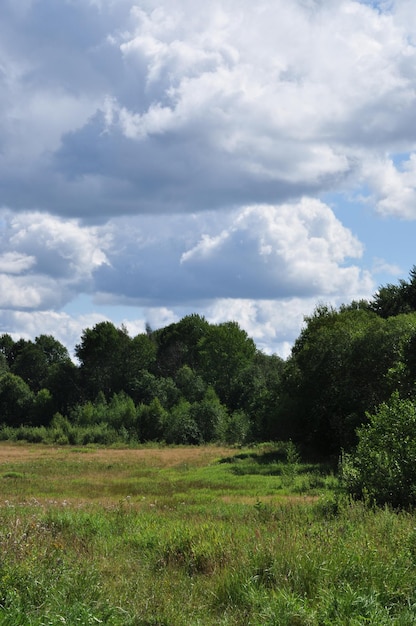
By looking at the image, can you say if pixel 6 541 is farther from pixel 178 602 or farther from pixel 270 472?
pixel 270 472

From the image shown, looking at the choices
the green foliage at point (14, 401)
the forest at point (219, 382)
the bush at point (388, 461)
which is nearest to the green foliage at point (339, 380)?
the forest at point (219, 382)

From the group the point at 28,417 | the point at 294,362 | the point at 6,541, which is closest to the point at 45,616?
the point at 6,541

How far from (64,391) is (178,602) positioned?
84.8m

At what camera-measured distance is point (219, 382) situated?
266 ft

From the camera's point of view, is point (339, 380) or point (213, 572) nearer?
point (213, 572)

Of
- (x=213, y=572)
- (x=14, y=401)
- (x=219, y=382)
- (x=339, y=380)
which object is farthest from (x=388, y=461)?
(x=14, y=401)

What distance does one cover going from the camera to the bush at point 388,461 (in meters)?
12.9

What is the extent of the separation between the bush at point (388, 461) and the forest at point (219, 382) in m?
1.13

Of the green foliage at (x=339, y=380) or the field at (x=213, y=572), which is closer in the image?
the field at (x=213, y=572)

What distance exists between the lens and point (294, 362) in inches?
1662

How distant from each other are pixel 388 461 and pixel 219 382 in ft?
224

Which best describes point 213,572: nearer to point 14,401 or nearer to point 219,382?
point 219,382

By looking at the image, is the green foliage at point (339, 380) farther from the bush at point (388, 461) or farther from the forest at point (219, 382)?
the bush at point (388, 461)

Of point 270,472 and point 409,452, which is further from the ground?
point 409,452
